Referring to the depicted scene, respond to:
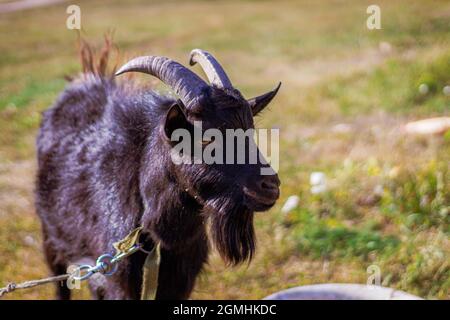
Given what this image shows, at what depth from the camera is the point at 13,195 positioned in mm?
7430

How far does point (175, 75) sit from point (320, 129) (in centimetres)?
564

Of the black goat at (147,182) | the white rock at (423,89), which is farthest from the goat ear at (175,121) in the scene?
the white rock at (423,89)

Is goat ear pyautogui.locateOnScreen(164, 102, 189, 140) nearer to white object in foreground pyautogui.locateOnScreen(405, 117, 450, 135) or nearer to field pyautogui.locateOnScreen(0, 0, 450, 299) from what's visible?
field pyautogui.locateOnScreen(0, 0, 450, 299)

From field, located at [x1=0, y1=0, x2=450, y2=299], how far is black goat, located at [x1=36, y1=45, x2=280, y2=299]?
0.85 metres

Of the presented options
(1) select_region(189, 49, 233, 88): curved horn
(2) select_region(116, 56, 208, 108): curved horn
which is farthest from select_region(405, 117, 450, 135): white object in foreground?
(2) select_region(116, 56, 208, 108): curved horn

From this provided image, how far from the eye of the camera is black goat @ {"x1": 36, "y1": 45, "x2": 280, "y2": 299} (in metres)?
3.34

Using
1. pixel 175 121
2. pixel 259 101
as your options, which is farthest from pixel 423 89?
pixel 175 121

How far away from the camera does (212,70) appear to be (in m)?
3.66

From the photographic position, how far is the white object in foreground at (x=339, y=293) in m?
4.12

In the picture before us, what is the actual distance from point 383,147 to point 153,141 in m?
4.28

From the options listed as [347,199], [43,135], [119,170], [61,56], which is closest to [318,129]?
[347,199]

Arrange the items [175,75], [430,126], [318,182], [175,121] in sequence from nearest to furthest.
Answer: [175,121] → [175,75] → [318,182] → [430,126]

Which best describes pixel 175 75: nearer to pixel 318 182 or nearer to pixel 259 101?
pixel 259 101

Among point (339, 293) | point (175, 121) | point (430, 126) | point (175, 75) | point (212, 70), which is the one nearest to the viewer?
point (175, 121)
